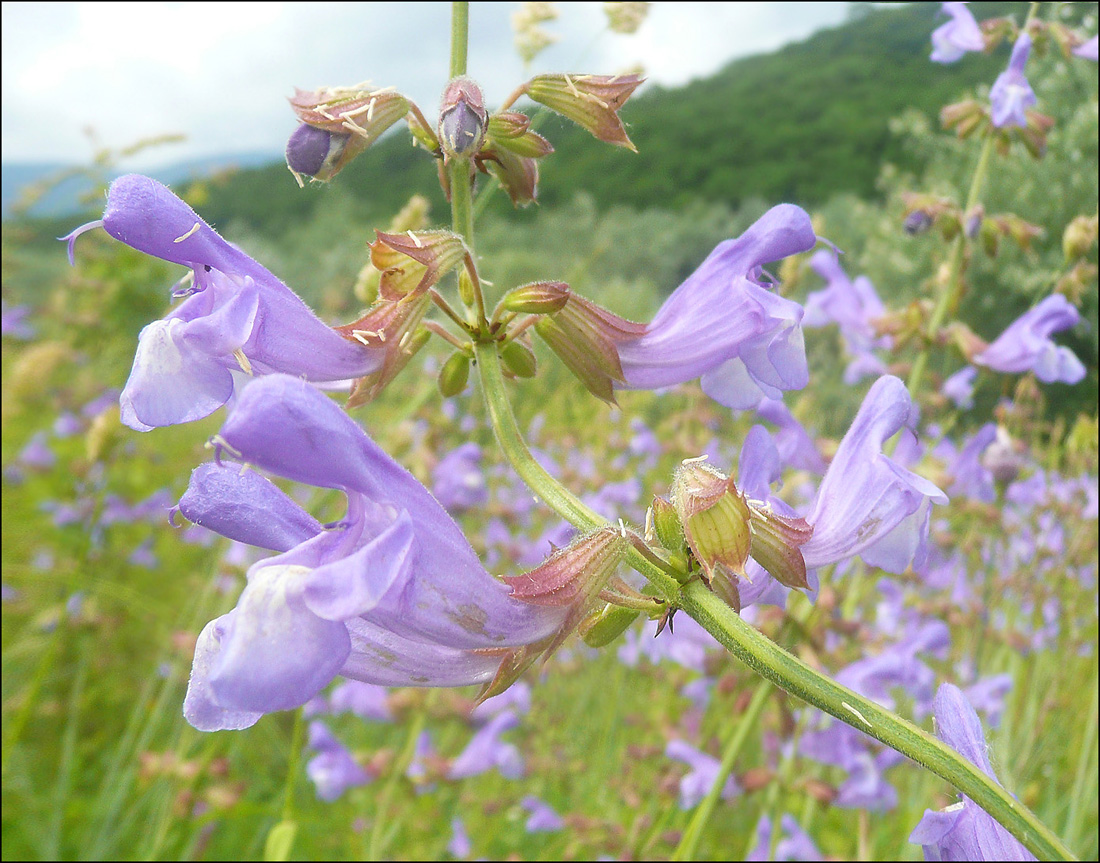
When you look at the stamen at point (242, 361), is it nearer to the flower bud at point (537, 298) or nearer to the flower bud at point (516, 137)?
the flower bud at point (537, 298)

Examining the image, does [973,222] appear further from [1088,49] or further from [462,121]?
[462,121]

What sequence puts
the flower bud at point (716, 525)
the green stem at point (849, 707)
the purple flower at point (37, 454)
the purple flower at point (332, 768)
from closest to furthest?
1. the green stem at point (849, 707)
2. the flower bud at point (716, 525)
3. the purple flower at point (332, 768)
4. the purple flower at point (37, 454)

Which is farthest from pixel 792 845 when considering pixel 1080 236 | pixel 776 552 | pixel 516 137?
pixel 516 137

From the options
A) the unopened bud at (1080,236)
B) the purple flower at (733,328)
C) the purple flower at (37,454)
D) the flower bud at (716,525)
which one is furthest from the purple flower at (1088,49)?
the purple flower at (37,454)

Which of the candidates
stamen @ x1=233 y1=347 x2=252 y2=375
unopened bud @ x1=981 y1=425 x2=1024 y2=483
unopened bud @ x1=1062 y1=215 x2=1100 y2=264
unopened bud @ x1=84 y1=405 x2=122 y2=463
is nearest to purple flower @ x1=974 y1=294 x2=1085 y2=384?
unopened bud @ x1=1062 y1=215 x2=1100 y2=264

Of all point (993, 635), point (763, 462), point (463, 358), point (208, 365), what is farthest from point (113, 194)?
point (993, 635)

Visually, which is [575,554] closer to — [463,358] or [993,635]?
[463,358]

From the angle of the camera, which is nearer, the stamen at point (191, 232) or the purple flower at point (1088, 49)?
the stamen at point (191, 232)
